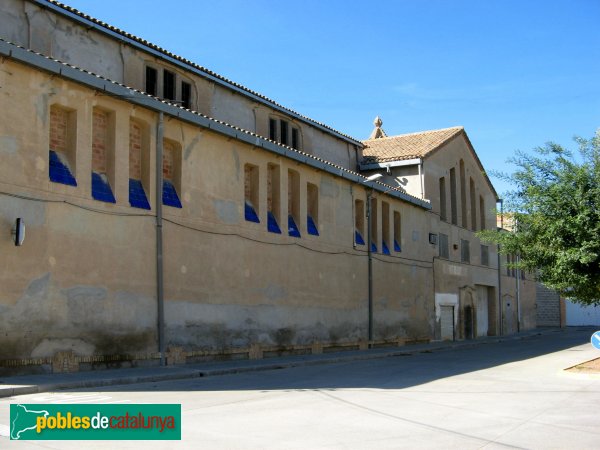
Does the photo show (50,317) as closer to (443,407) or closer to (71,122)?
(71,122)

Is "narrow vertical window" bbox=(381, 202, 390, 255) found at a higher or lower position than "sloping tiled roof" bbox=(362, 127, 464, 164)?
lower

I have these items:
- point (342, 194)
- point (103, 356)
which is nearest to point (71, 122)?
point (103, 356)

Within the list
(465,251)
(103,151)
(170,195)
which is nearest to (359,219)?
(170,195)

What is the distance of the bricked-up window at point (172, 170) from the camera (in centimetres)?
1795

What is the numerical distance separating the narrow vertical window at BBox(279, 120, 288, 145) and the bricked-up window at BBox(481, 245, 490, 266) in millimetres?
17020

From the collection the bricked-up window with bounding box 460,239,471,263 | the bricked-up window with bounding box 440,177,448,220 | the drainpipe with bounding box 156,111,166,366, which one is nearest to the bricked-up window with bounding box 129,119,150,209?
the drainpipe with bounding box 156,111,166,366

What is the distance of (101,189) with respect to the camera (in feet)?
52.4

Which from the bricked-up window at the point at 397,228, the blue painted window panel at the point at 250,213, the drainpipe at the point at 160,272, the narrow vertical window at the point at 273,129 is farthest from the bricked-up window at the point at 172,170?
the bricked-up window at the point at 397,228

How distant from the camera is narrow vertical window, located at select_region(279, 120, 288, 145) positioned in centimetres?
2772

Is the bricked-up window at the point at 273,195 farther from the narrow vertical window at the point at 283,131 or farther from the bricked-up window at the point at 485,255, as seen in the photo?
the bricked-up window at the point at 485,255

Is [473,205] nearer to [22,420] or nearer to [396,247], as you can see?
[396,247]

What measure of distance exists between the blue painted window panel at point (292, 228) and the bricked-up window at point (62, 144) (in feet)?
28.7

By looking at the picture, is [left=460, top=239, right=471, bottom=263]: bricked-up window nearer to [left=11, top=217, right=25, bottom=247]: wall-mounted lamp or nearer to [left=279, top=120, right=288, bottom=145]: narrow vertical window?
[left=279, top=120, right=288, bottom=145]: narrow vertical window

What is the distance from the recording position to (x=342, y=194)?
26109 millimetres
